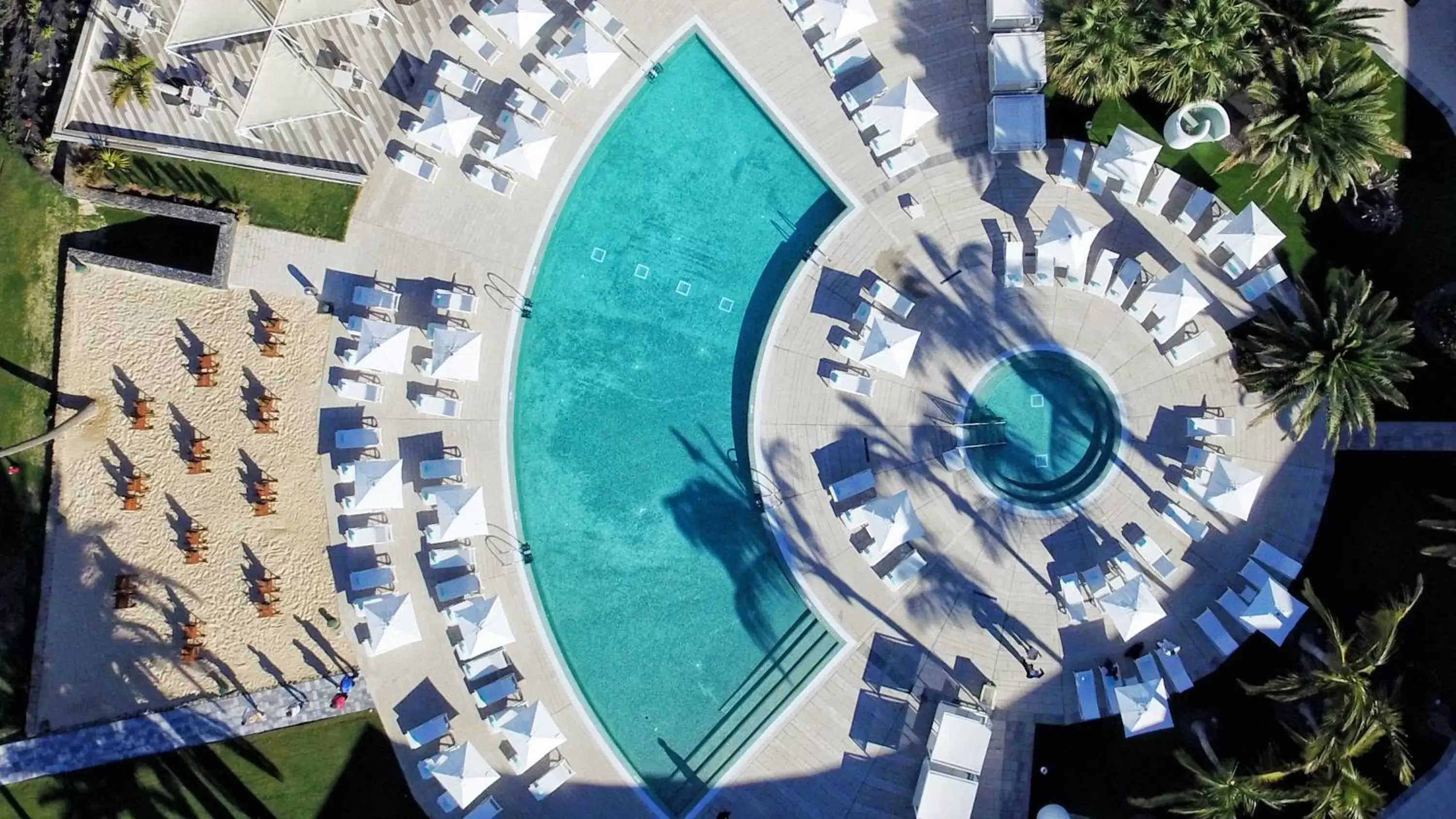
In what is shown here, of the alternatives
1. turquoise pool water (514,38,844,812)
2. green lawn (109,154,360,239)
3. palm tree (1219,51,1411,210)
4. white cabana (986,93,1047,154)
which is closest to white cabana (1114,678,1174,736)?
turquoise pool water (514,38,844,812)

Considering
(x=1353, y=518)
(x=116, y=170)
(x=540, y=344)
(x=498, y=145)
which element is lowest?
(x=1353, y=518)

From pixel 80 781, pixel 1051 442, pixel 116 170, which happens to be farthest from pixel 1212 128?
pixel 80 781

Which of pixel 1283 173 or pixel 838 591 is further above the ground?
pixel 1283 173

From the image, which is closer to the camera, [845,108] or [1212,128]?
[1212,128]

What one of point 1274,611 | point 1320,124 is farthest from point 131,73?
point 1274,611

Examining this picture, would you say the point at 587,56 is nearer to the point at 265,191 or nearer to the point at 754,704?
the point at 265,191

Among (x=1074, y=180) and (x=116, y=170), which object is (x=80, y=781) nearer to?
(x=116, y=170)

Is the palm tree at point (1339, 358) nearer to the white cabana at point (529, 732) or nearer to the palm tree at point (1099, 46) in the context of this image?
the palm tree at point (1099, 46)

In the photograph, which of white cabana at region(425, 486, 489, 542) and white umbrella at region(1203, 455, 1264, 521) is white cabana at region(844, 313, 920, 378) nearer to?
Result: white umbrella at region(1203, 455, 1264, 521)
